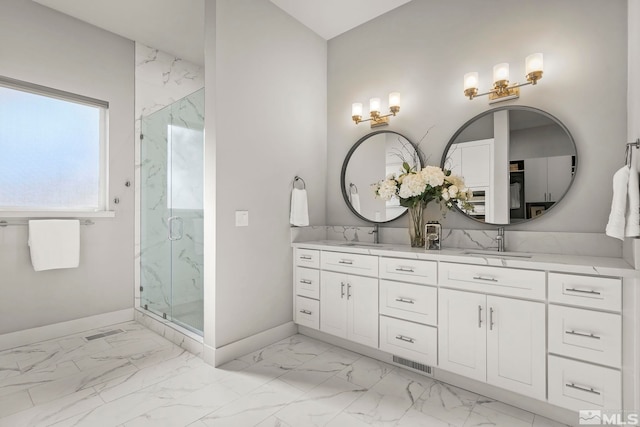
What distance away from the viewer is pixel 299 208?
9.07 ft

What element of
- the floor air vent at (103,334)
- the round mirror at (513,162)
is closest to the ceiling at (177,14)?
the round mirror at (513,162)

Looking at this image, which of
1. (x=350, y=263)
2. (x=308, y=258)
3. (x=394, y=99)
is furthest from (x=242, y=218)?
(x=394, y=99)

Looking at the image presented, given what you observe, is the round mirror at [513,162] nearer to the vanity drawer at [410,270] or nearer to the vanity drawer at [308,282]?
the vanity drawer at [410,270]

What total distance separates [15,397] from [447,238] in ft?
9.78

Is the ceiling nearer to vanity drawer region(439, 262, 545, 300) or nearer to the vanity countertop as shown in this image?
the vanity countertop

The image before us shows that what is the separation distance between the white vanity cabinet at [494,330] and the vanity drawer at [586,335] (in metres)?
0.06

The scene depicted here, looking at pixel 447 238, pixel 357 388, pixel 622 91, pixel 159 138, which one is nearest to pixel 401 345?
pixel 357 388

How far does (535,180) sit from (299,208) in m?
1.77

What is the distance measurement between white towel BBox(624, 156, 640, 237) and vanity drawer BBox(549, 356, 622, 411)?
66cm

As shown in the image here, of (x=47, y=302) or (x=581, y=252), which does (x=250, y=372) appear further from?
(x=581, y=252)

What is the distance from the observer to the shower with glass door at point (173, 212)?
2594 mm

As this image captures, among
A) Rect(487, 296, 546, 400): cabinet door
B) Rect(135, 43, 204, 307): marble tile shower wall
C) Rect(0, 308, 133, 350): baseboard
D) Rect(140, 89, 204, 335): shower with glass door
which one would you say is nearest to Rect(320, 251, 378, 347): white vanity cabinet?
Rect(487, 296, 546, 400): cabinet door

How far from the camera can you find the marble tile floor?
64.8 inches

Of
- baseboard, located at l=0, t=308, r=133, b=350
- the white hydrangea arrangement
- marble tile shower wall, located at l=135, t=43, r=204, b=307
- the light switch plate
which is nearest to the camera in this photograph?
the white hydrangea arrangement
